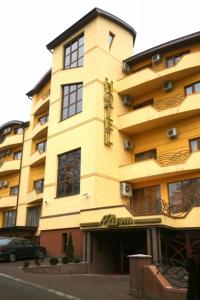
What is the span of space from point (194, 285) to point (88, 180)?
14.2 meters

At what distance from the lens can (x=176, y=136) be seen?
845 inches

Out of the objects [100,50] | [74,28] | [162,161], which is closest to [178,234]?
[162,161]

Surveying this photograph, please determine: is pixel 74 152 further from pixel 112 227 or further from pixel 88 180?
pixel 112 227

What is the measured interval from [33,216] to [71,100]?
11.5 metres

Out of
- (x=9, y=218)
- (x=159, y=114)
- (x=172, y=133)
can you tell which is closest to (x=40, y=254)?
(x=172, y=133)

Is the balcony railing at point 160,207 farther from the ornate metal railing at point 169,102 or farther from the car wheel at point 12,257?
the car wheel at point 12,257

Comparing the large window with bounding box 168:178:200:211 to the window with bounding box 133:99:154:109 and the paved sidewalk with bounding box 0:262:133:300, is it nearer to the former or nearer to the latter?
the window with bounding box 133:99:154:109

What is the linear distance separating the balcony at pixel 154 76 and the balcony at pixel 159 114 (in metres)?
1.35

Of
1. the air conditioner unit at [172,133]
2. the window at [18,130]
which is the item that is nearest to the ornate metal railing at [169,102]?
the air conditioner unit at [172,133]

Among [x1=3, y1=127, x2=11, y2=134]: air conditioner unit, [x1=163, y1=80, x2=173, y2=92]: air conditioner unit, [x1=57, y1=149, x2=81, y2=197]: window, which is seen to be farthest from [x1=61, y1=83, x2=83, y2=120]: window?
[x1=3, y1=127, x2=11, y2=134]: air conditioner unit

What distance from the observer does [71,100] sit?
79.0 feet

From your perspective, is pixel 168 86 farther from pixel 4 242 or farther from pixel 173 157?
pixel 4 242

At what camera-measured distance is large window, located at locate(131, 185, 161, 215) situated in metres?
20.6

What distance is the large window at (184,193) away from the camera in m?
19.3
